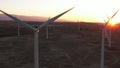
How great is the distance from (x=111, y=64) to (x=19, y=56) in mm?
21202

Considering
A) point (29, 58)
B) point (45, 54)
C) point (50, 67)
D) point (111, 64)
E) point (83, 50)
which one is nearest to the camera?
point (50, 67)

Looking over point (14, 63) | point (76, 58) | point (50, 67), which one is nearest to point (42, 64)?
point (50, 67)

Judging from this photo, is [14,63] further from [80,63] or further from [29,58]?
[80,63]

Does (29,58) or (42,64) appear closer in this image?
(42,64)

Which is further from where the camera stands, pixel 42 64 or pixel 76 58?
pixel 76 58

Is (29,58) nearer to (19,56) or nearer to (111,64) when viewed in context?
(19,56)

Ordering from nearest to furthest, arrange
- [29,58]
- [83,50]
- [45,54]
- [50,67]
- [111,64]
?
1. [50,67]
2. [111,64]
3. [29,58]
4. [45,54]
5. [83,50]

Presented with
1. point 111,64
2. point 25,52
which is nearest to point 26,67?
point 25,52

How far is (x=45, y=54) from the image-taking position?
50594 millimetres

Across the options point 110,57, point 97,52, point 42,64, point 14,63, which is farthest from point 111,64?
point 14,63

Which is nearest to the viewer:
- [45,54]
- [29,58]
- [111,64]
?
[111,64]

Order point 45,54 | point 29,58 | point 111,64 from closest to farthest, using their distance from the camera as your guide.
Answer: point 111,64 < point 29,58 < point 45,54

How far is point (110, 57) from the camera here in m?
47.9

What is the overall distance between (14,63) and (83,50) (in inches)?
829
